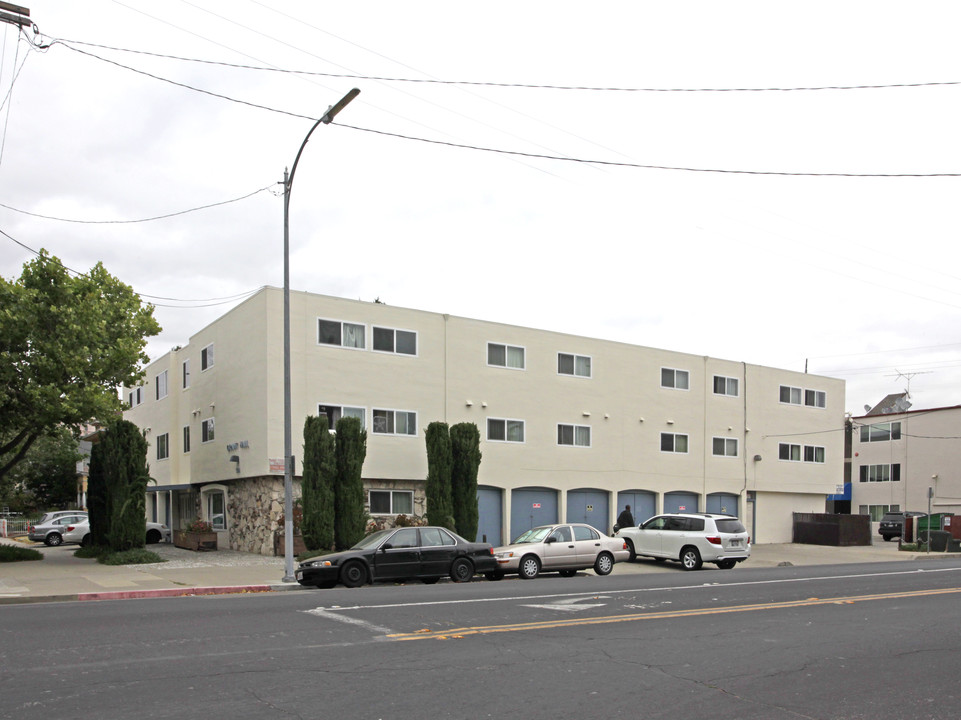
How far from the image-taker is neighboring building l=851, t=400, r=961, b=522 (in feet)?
181

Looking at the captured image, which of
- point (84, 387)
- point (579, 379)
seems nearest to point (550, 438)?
point (579, 379)

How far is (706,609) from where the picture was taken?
14.5 m

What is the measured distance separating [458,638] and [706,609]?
5.22 m

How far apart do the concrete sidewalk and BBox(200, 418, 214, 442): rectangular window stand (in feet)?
13.4

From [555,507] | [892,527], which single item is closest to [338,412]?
[555,507]

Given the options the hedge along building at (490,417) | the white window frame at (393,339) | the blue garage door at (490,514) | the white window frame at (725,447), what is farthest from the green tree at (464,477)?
the white window frame at (725,447)

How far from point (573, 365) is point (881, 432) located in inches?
1364

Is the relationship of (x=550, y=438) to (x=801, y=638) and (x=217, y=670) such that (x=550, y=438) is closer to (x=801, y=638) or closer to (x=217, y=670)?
(x=801, y=638)

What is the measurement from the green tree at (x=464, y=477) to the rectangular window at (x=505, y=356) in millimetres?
4290

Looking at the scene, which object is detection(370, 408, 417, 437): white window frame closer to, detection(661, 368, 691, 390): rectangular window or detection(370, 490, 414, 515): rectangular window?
detection(370, 490, 414, 515): rectangular window

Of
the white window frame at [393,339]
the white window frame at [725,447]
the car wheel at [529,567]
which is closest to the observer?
the car wheel at [529,567]

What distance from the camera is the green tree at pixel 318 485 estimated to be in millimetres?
25375

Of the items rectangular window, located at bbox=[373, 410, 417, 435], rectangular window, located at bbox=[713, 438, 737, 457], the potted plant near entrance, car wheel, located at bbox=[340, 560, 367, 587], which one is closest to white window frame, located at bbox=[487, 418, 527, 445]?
rectangular window, located at bbox=[373, 410, 417, 435]

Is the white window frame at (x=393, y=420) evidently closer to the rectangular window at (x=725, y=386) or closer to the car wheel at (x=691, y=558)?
the car wheel at (x=691, y=558)
